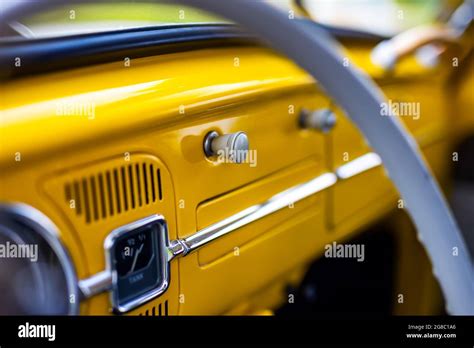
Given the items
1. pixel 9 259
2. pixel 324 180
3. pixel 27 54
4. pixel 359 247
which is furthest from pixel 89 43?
pixel 359 247

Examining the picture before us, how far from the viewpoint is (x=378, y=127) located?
61 centimetres

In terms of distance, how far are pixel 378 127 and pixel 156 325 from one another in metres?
0.36

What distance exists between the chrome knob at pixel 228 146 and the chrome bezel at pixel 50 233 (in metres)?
0.24

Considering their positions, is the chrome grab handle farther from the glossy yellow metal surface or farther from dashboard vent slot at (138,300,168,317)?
dashboard vent slot at (138,300,168,317)

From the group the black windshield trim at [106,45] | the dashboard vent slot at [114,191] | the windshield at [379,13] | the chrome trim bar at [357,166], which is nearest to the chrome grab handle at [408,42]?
the windshield at [379,13]

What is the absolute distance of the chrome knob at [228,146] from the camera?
0.71 meters

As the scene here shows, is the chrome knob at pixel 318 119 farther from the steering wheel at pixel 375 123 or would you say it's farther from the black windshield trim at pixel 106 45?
the steering wheel at pixel 375 123

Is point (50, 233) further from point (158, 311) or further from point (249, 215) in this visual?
point (249, 215)

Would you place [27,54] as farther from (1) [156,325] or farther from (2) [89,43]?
(1) [156,325]

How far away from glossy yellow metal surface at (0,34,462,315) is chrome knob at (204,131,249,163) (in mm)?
12

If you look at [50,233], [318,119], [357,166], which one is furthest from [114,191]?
[357,166]

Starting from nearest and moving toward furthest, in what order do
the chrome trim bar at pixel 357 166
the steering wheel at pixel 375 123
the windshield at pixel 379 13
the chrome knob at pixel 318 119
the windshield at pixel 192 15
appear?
1. the steering wheel at pixel 375 123
2. the windshield at pixel 192 15
3. the chrome knob at pixel 318 119
4. the chrome trim bar at pixel 357 166
5. the windshield at pixel 379 13

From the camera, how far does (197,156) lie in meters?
0.72

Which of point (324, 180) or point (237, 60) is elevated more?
point (237, 60)
